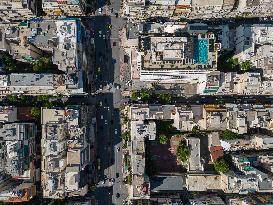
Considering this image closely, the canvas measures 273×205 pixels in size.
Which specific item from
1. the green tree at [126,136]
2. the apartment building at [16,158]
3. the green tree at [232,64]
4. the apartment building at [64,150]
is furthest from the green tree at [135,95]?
the apartment building at [16,158]

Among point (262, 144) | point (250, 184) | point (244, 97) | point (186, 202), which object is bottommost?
point (186, 202)

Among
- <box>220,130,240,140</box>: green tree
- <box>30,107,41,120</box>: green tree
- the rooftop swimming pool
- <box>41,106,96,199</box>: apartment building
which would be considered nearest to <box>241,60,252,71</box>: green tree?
<box>220,130,240,140</box>: green tree

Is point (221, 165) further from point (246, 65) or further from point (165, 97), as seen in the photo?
point (246, 65)

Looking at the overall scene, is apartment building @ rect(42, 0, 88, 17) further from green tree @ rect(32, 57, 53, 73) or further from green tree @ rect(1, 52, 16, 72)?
green tree @ rect(1, 52, 16, 72)

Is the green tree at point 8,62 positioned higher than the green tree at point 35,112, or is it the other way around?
the green tree at point 8,62

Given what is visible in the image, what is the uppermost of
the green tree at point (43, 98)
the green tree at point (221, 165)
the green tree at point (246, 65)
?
the green tree at point (246, 65)

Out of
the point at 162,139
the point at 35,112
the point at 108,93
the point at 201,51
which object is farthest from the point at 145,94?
the point at 35,112

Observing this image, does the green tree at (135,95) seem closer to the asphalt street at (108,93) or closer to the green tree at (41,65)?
the asphalt street at (108,93)

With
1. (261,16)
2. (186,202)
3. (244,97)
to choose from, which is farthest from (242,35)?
A: (186,202)

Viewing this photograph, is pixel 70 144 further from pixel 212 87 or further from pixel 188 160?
pixel 212 87
